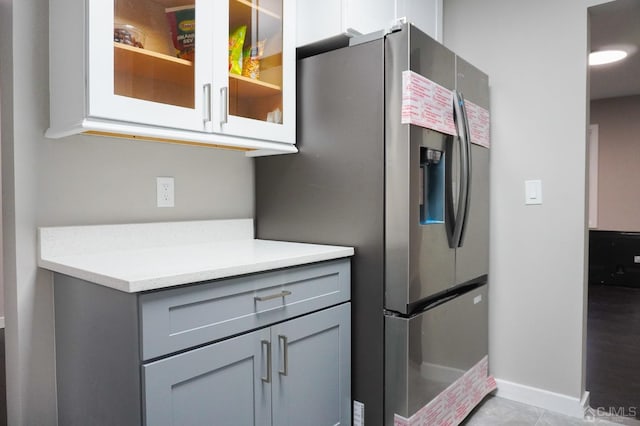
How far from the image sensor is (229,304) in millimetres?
1179

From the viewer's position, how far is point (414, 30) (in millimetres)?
1532

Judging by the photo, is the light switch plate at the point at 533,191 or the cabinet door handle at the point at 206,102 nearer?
the cabinet door handle at the point at 206,102

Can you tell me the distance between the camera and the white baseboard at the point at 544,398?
79.0 inches

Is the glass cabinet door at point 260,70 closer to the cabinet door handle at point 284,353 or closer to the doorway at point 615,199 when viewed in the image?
the cabinet door handle at point 284,353

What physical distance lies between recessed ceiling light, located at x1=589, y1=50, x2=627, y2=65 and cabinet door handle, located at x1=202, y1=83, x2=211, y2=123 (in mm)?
3542

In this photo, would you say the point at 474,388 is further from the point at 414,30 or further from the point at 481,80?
the point at 414,30

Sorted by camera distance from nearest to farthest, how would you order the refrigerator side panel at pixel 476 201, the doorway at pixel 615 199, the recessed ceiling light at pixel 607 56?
the refrigerator side panel at pixel 476 201, the doorway at pixel 615 199, the recessed ceiling light at pixel 607 56

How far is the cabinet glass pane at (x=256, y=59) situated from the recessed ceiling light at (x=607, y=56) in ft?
10.4

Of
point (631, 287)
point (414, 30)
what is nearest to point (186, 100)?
point (414, 30)

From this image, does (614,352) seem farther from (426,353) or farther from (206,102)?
(206,102)

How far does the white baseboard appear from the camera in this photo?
2006mm

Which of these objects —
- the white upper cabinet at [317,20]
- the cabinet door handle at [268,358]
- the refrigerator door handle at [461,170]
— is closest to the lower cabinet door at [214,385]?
the cabinet door handle at [268,358]

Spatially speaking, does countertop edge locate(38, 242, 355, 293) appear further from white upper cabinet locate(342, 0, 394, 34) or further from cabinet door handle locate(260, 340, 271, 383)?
white upper cabinet locate(342, 0, 394, 34)

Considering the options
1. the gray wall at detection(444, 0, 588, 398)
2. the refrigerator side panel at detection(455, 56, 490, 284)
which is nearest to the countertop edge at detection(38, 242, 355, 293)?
the refrigerator side panel at detection(455, 56, 490, 284)
